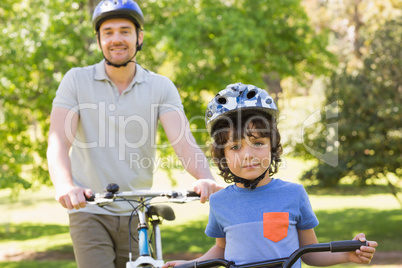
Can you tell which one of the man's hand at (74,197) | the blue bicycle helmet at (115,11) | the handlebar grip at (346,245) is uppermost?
the blue bicycle helmet at (115,11)

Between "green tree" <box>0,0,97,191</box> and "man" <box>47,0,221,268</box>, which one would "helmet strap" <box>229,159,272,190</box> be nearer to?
"man" <box>47,0,221,268</box>

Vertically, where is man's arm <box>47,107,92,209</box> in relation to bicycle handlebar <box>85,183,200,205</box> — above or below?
above

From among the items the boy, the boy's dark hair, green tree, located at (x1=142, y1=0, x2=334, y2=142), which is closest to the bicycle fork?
the boy

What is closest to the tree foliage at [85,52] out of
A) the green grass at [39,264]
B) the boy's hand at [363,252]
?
the green grass at [39,264]

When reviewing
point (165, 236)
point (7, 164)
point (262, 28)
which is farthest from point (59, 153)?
point (165, 236)

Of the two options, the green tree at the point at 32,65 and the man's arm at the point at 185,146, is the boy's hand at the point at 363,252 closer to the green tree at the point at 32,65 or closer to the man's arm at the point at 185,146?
the man's arm at the point at 185,146

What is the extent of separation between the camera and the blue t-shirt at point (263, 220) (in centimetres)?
268

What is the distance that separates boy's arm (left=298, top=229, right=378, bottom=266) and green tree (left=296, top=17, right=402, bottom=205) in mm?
9466

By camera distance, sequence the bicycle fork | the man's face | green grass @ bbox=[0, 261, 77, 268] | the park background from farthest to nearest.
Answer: green grass @ bbox=[0, 261, 77, 268] < the park background < the man's face < the bicycle fork

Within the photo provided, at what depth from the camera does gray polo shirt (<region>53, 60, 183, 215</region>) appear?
3859 millimetres

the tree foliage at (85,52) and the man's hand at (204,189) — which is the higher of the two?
the tree foliage at (85,52)

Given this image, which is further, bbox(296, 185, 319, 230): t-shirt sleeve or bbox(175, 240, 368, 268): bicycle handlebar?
bbox(296, 185, 319, 230): t-shirt sleeve

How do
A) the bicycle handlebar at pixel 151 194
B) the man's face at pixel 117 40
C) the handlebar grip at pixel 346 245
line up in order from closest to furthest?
1. the handlebar grip at pixel 346 245
2. the bicycle handlebar at pixel 151 194
3. the man's face at pixel 117 40

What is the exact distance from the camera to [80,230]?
147 inches
